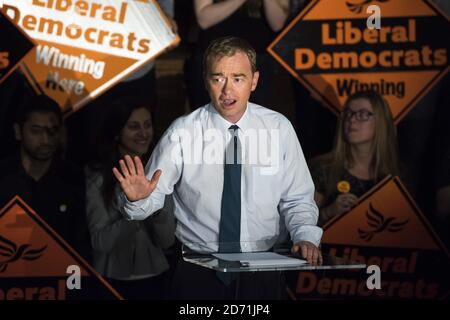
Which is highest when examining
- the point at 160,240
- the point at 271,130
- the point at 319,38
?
the point at 319,38

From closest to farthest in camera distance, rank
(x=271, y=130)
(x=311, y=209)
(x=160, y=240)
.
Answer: (x=311, y=209), (x=271, y=130), (x=160, y=240)

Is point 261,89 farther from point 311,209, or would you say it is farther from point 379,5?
point 311,209

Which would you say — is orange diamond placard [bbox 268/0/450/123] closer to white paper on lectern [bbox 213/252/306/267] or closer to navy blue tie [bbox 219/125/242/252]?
navy blue tie [bbox 219/125/242/252]

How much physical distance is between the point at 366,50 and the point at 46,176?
1.73 m

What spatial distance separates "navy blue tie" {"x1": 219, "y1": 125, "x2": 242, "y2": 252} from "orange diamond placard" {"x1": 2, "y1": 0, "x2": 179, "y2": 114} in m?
1.19

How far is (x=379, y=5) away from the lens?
4020mm

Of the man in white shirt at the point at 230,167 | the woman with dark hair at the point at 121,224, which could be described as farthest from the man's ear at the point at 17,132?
the man in white shirt at the point at 230,167

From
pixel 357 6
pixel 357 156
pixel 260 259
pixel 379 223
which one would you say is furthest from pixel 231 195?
pixel 357 6

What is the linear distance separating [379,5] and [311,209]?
5.34ft

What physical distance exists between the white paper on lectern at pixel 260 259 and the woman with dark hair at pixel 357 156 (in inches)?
62.5

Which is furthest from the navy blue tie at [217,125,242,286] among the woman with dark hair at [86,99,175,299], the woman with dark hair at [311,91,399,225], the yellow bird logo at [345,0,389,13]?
the yellow bird logo at [345,0,389,13]

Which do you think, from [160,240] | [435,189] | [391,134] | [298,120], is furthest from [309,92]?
[160,240]

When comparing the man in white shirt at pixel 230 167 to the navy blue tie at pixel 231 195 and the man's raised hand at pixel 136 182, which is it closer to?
the navy blue tie at pixel 231 195

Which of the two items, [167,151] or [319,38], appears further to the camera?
[319,38]
